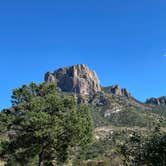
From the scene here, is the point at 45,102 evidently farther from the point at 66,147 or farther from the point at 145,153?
the point at 145,153

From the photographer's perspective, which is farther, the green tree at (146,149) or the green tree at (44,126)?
the green tree at (44,126)

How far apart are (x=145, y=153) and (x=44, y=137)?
82.0 feet

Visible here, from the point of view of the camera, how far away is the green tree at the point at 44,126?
36062mm

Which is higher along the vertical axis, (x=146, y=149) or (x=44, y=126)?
(x=44, y=126)

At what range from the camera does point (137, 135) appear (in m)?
12.8

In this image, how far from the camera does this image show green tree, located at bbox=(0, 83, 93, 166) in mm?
36062

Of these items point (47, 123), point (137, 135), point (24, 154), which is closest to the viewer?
point (137, 135)

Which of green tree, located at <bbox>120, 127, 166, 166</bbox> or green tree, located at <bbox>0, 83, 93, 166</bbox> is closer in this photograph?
green tree, located at <bbox>120, 127, 166, 166</bbox>

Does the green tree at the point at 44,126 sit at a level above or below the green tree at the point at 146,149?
above

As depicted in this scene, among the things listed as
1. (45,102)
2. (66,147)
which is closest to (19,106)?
(45,102)

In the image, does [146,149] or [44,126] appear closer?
[146,149]

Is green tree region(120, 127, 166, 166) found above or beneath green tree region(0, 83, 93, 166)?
beneath

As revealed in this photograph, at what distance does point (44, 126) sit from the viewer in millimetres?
35750

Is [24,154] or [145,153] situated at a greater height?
[24,154]
